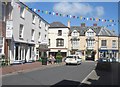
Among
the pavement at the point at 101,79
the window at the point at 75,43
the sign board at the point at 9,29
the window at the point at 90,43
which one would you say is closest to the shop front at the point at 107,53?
the window at the point at 90,43

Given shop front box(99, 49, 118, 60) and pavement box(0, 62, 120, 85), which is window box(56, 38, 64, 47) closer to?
shop front box(99, 49, 118, 60)

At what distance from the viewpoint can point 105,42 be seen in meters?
66.2

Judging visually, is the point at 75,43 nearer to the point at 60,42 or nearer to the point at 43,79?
the point at 60,42

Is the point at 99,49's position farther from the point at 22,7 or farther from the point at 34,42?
the point at 22,7

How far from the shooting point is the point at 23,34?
34969 millimetres

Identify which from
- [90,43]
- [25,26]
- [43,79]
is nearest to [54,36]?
[90,43]

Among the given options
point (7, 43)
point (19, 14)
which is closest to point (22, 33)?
point (19, 14)

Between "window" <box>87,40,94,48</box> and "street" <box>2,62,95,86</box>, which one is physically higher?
"window" <box>87,40,94,48</box>

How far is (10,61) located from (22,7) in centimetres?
751

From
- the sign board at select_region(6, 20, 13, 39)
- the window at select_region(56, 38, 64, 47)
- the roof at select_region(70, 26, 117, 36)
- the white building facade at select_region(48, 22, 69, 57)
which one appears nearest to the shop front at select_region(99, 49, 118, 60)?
the roof at select_region(70, 26, 117, 36)

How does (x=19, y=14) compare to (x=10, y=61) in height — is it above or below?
above

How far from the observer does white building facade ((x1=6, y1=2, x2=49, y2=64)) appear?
30205 millimetres

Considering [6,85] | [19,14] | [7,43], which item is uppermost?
[19,14]

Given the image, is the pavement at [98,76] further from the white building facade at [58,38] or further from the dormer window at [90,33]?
the dormer window at [90,33]
